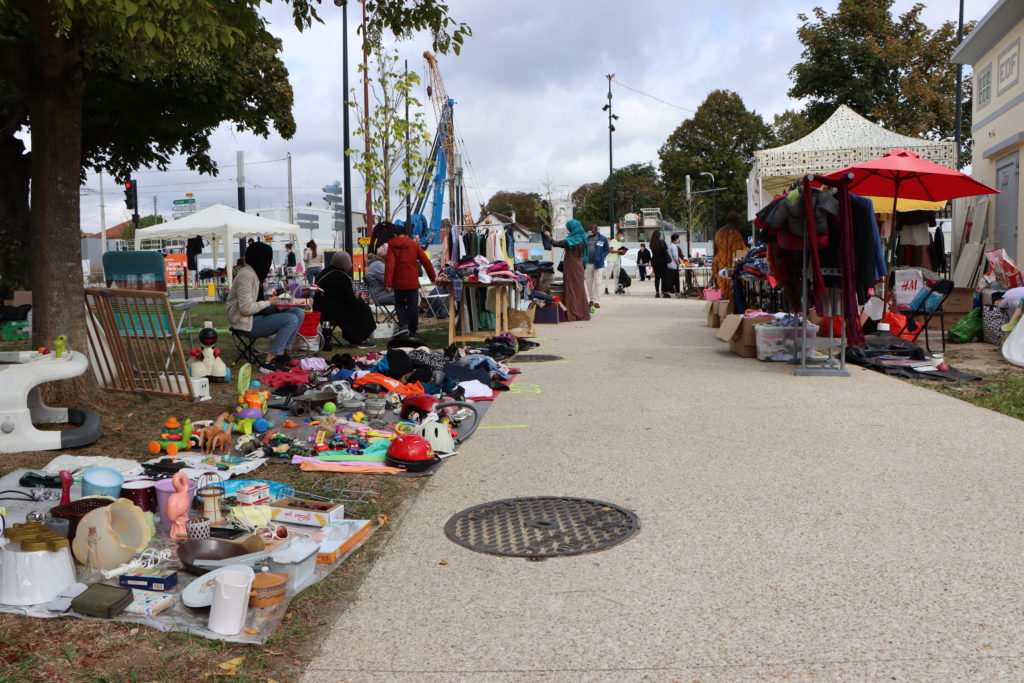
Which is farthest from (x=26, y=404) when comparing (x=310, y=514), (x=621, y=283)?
(x=621, y=283)

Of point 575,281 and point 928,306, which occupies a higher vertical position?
point 575,281

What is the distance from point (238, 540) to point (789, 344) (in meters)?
7.93

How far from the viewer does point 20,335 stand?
44.1 feet

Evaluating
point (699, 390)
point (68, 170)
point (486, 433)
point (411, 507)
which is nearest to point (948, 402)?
point (699, 390)

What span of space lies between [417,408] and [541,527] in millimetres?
3056

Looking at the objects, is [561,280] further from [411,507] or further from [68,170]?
[411,507]

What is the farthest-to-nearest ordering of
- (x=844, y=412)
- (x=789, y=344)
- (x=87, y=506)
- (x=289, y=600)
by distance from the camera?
1. (x=789, y=344)
2. (x=844, y=412)
3. (x=87, y=506)
4. (x=289, y=600)

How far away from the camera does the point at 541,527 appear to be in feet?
13.2

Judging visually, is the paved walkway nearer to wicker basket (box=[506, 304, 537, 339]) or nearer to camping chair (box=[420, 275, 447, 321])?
wicker basket (box=[506, 304, 537, 339])

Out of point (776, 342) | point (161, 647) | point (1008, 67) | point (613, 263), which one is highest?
point (1008, 67)

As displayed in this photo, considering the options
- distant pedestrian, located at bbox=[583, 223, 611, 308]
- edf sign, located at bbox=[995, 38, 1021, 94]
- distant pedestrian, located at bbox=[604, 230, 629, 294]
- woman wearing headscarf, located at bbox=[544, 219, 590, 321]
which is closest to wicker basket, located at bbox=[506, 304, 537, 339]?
woman wearing headscarf, located at bbox=[544, 219, 590, 321]

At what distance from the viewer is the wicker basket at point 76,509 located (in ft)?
12.0

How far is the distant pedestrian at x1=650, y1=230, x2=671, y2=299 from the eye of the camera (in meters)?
23.4

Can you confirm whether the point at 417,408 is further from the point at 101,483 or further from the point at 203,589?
the point at 203,589
